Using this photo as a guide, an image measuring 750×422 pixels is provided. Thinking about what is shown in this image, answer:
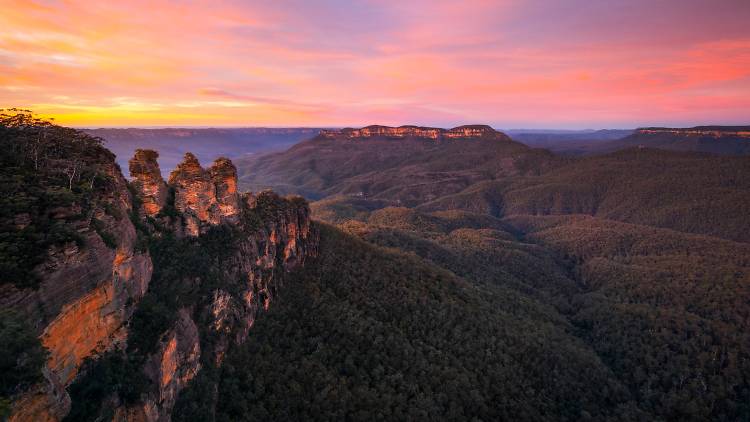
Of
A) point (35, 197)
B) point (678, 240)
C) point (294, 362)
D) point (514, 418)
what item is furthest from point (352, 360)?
point (678, 240)

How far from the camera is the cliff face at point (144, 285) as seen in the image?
741 inches

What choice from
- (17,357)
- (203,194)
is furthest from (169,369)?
(203,194)

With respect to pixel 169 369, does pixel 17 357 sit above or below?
above

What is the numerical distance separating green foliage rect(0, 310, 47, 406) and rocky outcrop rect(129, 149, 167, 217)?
76.4ft

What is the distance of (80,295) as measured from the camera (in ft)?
69.1

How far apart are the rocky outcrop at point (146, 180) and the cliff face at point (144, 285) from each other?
108 millimetres

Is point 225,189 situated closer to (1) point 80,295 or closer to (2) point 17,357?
(1) point 80,295

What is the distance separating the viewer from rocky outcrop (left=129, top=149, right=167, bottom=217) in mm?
36969

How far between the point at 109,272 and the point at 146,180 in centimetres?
1700

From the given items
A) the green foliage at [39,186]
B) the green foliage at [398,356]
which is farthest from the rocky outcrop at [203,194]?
the green foliage at [398,356]

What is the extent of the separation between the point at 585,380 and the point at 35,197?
79682 mm

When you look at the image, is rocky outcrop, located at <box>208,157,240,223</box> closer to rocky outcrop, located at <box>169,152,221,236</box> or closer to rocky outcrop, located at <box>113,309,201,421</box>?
rocky outcrop, located at <box>169,152,221,236</box>

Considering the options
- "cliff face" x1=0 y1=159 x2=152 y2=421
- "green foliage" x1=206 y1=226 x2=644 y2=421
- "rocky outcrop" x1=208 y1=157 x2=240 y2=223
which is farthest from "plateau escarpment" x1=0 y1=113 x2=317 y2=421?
"green foliage" x1=206 y1=226 x2=644 y2=421

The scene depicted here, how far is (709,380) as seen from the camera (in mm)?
70000
